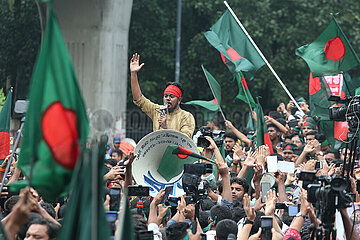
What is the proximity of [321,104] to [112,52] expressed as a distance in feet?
31.6

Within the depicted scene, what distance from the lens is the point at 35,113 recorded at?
142 inches

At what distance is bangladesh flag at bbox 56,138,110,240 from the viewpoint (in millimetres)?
3641

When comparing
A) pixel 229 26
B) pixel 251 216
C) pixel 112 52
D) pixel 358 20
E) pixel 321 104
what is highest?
pixel 358 20

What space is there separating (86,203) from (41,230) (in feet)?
3.32

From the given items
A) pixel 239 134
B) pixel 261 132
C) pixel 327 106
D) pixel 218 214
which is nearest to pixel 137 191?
pixel 218 214

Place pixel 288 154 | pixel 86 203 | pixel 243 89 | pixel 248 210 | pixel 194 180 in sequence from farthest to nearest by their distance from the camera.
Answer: pixel 243 89, pixel 288 154, pixel 194 180, pixel 248 210, pixel 86 203

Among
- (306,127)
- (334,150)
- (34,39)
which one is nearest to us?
(334,150)

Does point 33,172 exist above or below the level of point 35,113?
below

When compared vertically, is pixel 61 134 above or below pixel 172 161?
below

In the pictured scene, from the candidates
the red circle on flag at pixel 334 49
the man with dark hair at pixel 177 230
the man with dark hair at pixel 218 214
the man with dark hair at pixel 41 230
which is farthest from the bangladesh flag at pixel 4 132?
the red circle on flag at pixel 334 49

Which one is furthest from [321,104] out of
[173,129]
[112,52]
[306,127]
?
[112,52]

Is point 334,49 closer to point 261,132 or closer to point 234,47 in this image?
point 261,132

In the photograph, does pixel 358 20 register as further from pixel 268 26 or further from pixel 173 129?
pixel 173 129

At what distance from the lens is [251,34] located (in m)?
20.9
